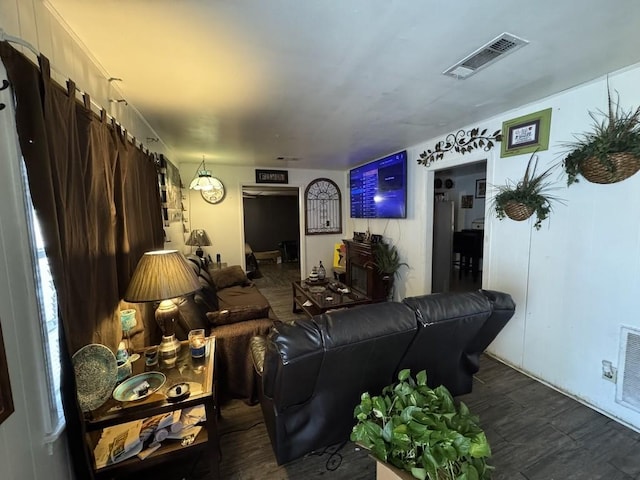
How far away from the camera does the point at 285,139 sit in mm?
3262

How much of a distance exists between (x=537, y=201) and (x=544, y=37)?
1.31m

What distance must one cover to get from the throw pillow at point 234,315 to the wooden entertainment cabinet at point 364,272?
1795 millimetres

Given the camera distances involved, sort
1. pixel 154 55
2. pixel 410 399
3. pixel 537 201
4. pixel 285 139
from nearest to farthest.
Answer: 1. pixel 410 399
2. pixel 154 55
3. pixel 537 201
4. pixel 285 139

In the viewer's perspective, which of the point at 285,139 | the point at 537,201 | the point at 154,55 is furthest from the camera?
the point at 285,139

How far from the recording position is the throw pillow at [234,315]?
7.27ft

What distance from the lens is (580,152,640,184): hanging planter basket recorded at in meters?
1.71

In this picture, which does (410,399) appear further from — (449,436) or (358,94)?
(358,94)

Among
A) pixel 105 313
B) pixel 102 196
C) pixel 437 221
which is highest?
pixel 102 196

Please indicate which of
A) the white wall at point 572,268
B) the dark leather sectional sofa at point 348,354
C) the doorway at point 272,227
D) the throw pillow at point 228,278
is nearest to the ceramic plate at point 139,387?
the dark leather sectional sofa at point 348,354

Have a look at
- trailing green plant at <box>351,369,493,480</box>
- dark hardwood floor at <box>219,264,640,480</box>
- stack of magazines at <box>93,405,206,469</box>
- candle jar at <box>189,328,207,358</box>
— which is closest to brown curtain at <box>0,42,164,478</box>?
stack of magazines at <box>93,405,206,469</box>

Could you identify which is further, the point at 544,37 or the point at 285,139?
the point at 285,139

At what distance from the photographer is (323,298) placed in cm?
326

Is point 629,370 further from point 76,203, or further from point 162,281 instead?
point 76,203

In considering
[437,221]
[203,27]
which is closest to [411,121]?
[437,221]
